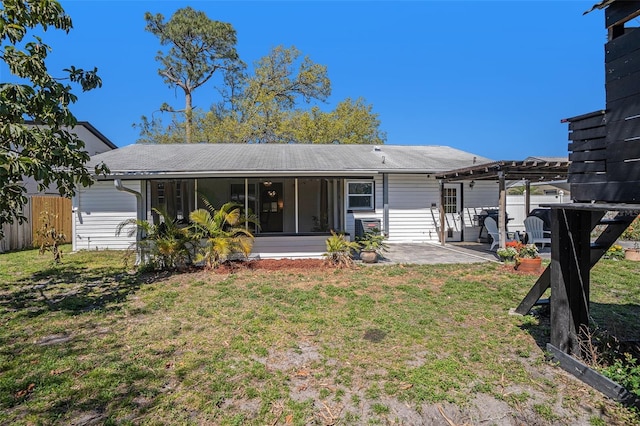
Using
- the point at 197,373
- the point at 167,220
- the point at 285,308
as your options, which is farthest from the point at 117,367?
the point at 167,220

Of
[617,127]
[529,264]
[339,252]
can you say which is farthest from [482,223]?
[617,127]

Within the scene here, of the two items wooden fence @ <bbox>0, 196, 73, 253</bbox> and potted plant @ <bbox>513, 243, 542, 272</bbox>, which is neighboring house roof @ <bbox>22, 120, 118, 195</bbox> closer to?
wooden fence @ <bbox>0, 196, 73, 253</bbox>

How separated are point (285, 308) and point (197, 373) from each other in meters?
2.11

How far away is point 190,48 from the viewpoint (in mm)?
23531

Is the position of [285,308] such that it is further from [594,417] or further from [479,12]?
[479,12]

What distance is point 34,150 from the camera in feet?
14.9

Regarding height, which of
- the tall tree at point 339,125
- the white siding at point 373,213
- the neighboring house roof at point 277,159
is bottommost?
the white siding at point 373,213

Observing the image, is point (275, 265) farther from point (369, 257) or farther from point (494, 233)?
point (494, 233)

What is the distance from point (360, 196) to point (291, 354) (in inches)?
352

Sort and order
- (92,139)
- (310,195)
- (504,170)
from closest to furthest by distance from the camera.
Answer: (504,170), (310,195), (92,139)

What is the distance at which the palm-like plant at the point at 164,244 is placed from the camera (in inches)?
305

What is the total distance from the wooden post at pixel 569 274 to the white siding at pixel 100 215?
38.8 feet

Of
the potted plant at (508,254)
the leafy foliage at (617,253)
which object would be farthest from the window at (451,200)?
the leafy foliage at (617,253)

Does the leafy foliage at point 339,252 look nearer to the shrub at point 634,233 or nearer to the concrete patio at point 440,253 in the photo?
the concrete patio at point 440,253
